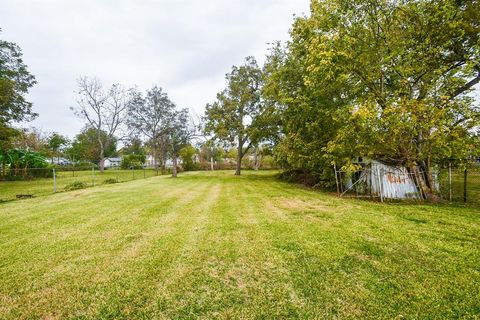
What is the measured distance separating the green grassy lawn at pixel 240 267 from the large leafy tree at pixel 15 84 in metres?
19.2

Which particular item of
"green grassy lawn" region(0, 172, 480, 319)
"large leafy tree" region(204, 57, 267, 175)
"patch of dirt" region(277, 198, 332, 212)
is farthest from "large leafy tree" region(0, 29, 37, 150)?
"patch of dirt" region(277, 198, 332, 212)

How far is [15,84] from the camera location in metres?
19.1

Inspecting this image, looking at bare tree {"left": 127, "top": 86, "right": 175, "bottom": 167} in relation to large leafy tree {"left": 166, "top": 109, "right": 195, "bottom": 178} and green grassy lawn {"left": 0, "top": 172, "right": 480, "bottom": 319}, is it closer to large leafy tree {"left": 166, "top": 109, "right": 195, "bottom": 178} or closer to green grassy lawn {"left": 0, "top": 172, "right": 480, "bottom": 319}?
large leafy tree {"left": 166, "top": 109, "right": 195, "bottom": 178}

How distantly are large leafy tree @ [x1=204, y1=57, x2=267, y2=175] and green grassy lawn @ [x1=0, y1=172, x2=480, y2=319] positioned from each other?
63.8ft

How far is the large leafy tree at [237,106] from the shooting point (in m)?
25.2

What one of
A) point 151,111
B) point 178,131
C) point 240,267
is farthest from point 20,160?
point 240,267

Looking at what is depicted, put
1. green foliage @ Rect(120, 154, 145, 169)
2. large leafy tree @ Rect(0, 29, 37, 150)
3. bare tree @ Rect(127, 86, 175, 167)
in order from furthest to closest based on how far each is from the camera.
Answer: green foliage @ Rect(120, 154, 145, 169)
bare tree @ Rect(127, 86, 175, 167)
large leafy tree @ Rect(0, 29, 37, 150)

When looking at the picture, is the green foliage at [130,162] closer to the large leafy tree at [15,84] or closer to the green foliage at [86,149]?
the green foliage at [86,149]

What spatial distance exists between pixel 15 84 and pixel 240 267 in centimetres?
2598

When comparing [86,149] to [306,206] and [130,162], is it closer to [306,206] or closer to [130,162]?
[130,162]

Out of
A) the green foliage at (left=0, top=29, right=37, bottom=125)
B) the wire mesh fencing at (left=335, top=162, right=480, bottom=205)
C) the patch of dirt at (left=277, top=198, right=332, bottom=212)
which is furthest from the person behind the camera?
the green foliage at (left=0, top=29, right=37, bottom=125)

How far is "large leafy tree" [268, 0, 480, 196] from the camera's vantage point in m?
8.05

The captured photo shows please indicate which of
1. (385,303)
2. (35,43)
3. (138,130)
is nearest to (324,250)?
(385,303)

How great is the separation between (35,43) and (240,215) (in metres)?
26.2
